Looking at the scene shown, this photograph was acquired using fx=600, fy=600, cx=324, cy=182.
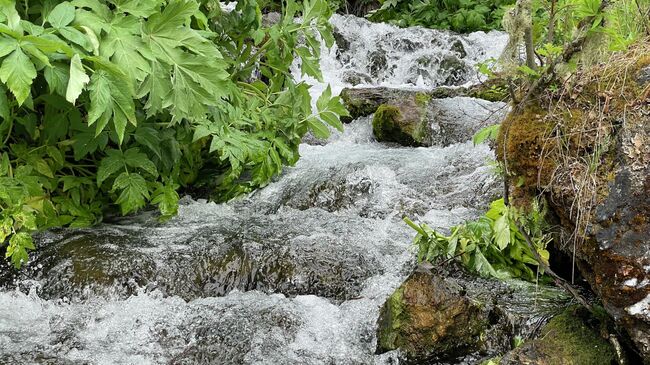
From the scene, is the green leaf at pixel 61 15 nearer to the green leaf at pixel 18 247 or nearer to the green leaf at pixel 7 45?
the green leaf at pixel 7 45

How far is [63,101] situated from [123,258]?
1.06 metres

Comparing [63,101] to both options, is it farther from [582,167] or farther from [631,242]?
[631,242]

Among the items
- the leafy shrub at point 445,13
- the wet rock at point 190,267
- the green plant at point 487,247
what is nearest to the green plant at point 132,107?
the wet rock at point 190,267

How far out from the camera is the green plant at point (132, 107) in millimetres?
2762

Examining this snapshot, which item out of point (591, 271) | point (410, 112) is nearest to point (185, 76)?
point (591, 271)

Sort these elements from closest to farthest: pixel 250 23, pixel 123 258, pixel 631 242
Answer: pixel 631 242, pixel 123 258, pixel 250 23

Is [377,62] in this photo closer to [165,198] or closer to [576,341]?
[165,198]

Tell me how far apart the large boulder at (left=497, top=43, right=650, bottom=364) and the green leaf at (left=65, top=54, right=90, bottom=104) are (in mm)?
1931

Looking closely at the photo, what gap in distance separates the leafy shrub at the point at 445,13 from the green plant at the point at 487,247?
28.4ft

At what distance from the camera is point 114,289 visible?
367cm

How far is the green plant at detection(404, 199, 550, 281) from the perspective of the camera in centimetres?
333

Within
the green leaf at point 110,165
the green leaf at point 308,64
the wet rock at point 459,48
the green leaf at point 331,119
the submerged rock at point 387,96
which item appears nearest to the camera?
the green leaf at point 110,165

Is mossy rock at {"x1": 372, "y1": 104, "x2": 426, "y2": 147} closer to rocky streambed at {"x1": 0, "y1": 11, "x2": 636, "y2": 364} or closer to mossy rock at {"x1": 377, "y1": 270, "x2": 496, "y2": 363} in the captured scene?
rocky streambed at {"x1": 0, "y1": 11, "x2": 636, "y2": 364}

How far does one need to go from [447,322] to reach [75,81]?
204 centimetres
